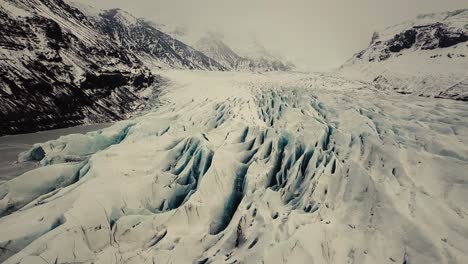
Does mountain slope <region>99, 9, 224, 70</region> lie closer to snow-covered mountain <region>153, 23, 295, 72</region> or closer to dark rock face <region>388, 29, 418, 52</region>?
dark rock face <region>388, 29, 418, 52</region>

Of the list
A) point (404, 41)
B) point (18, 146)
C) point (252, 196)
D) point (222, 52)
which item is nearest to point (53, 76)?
point (18, 146)

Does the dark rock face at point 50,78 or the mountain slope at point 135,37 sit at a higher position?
the mountain slope at point 135,37

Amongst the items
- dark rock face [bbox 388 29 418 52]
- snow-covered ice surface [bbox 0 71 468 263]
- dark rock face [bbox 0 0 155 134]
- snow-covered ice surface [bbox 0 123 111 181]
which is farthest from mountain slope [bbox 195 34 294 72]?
snow-covered ice surface [bbox 0 71 468 263]

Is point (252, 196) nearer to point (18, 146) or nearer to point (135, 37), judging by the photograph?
point (18, 146)

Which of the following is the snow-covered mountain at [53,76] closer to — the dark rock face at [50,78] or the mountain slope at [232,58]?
the dark rock face at [50,78]

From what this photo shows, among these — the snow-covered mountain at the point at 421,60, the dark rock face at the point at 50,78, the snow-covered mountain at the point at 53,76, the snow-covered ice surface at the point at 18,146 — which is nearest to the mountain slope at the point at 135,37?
the snow-covered mountain at the point at 421,60

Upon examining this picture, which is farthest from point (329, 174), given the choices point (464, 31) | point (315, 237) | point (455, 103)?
point (464, 31)
